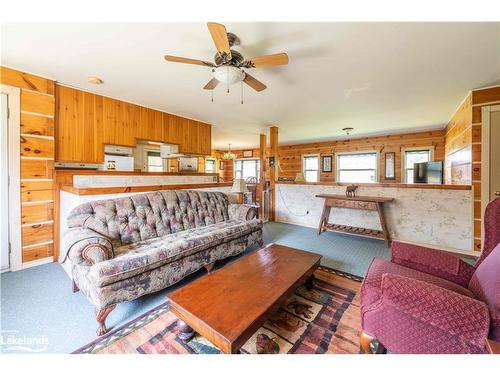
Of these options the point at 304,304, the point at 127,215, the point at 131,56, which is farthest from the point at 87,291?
the point at 131,56

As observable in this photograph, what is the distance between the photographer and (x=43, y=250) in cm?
261

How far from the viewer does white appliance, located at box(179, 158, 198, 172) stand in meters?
4.18

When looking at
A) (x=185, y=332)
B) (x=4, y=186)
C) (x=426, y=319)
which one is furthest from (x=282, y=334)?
(x=4, y=186)

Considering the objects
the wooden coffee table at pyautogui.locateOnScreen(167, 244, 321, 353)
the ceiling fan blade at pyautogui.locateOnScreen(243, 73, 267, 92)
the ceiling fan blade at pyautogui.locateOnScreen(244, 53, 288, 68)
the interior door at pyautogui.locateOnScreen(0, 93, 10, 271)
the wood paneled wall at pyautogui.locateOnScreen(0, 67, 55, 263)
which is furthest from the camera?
the wood paneled wall at pyautogui.locateOnScreen(0, 67, 55, 263)

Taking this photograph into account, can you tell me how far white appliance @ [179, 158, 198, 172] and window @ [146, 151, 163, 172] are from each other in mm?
1191

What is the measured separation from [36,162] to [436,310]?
4.00m

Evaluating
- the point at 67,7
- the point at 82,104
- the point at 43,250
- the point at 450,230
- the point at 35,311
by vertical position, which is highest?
the point at 82,104

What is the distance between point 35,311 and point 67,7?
2203 mm

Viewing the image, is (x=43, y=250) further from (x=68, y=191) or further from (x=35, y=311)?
(x=35, y=311)

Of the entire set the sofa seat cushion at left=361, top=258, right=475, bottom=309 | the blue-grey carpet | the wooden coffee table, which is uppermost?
the sofa seat cushion at left=361, top=258, right=475, bottom=309

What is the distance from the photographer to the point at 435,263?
1486mm

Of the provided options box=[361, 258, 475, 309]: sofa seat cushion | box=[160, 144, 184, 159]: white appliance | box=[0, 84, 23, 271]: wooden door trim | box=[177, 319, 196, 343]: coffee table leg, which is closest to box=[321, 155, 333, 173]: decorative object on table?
box=[160, 144, 184, 159]: white appliance

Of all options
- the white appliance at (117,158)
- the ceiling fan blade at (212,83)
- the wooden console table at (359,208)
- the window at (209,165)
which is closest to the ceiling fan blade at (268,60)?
the ceiling fan blade at (212,83)

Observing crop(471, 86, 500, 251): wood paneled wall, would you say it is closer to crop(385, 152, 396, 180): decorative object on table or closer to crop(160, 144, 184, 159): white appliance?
crop(385, 152, 396, 180): decorative object on table
